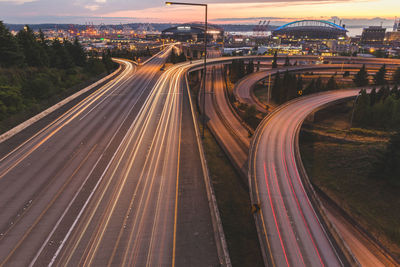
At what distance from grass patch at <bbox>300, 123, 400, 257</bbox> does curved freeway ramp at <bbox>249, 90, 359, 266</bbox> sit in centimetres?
657

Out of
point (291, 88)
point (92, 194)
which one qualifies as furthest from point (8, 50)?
point (291, 88)

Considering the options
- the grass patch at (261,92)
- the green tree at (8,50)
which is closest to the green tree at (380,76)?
the grass patch at (261,92)

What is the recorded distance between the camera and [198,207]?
69.9ft

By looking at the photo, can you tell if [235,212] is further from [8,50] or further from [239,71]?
[239,71]

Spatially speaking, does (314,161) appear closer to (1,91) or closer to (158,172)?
(158,172)

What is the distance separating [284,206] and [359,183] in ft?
56.9

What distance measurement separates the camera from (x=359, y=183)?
111 ft

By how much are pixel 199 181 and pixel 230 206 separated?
686 cm

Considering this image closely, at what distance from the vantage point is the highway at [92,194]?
16.9 meters

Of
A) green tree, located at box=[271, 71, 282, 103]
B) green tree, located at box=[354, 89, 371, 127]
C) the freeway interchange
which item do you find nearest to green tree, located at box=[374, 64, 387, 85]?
green tree, located at box=[354, 89, 371, 127]

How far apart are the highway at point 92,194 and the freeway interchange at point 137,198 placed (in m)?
0.09

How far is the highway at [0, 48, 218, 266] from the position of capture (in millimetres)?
16891

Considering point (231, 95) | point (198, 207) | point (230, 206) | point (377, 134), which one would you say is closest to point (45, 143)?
point (198, 207)

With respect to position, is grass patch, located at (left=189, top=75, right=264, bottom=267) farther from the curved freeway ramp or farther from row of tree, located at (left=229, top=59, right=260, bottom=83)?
row of tree, located at (left=229, top=59, right=260, bottom=83)
